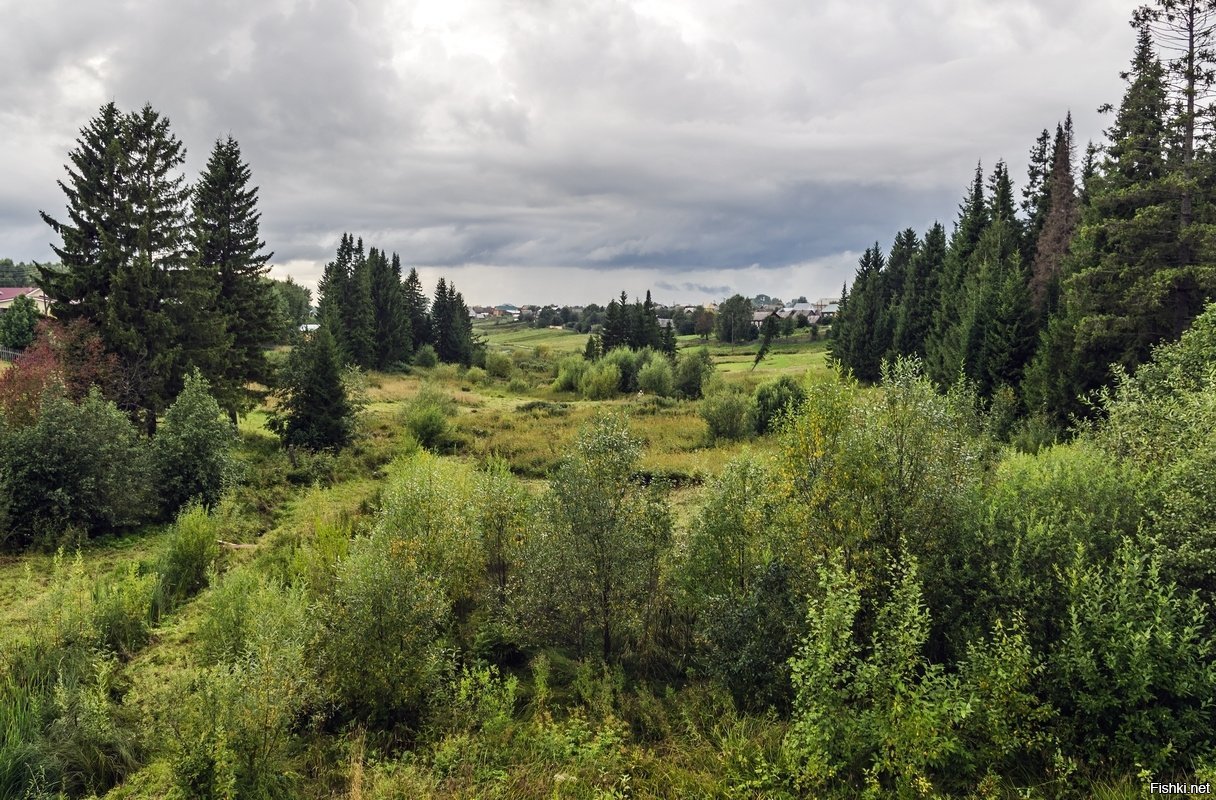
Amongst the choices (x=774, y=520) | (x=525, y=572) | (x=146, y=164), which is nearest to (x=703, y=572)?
(x=774, y=520)

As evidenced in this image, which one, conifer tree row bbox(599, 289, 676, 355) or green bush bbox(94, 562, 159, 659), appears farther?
conifer tree row bbox(599, 289, 676, 355)

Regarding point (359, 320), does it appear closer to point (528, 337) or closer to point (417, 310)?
point (417, 310)

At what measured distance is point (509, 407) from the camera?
42875 mm

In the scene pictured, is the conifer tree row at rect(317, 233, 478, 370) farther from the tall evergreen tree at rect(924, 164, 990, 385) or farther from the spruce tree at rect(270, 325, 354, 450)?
the tall evergreen tree at rect(924, 164, 990, 385)

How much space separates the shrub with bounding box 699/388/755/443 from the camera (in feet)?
103

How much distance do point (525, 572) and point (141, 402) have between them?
20699 mm

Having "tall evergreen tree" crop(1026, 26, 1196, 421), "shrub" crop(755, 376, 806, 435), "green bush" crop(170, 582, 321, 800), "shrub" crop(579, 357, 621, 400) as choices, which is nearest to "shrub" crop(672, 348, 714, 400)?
"shrub" crop(579, 357, 621, 400)

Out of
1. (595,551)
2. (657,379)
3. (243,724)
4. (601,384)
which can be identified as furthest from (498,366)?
(243,724)

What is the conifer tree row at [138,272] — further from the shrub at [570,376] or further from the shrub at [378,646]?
the shrub at [570,376]

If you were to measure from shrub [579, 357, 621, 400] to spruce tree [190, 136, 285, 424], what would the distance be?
81.4 ft

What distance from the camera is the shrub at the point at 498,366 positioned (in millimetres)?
65569

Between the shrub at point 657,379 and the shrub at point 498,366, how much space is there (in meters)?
20.0

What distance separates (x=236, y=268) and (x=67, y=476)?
61.8 ft

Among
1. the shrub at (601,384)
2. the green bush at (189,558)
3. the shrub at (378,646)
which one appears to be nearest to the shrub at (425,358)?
the shrub at (601,384)
